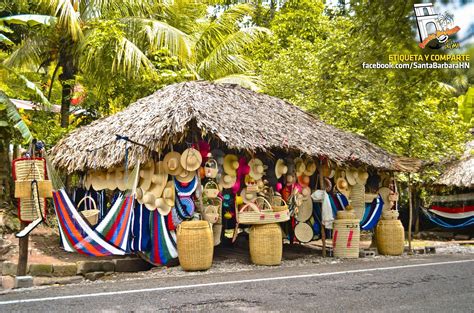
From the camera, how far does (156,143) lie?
24.5 feet

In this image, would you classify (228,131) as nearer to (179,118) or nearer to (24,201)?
(179,118)

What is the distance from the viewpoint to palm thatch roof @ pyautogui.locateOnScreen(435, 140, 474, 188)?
1369 cm

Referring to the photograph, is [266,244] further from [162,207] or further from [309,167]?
[309,167]

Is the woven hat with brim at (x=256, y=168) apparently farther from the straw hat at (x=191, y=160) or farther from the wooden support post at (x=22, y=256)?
the wooden support post at (x=22, y=256)

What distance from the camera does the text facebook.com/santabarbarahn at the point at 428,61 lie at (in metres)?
3.83

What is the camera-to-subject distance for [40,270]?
281 inches

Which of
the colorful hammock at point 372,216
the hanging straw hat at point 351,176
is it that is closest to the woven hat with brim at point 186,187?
the hanging straw hat at point 351,176

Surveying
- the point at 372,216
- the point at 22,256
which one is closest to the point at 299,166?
the point at 372,216

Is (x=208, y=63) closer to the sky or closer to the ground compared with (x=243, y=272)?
closer to the sky

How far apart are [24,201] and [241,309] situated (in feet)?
10.8

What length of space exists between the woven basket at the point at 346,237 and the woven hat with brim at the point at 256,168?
1591 mm

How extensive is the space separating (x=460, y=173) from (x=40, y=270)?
1095 centimetres

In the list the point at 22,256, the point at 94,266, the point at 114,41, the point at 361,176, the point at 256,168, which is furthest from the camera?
the point at 114,41

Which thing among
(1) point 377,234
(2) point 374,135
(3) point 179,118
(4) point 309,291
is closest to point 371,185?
(1) point 377,234
